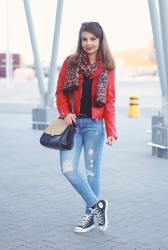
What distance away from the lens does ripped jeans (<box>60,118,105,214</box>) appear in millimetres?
4858

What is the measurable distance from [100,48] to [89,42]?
0.15 meters

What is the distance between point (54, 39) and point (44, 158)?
521cm

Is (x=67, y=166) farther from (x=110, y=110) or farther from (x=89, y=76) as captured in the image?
(x=89, y=76)

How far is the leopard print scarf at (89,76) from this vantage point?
4.73 metres

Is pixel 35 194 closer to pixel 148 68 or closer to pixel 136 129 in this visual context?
pixel 136 129

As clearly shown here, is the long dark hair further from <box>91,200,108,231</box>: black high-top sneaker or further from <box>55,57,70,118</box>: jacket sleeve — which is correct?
<box>91,200,108,231</box>: black high-top sneaker

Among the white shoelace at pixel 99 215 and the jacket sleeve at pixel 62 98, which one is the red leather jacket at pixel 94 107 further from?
the white shoelace at pixel 99 215

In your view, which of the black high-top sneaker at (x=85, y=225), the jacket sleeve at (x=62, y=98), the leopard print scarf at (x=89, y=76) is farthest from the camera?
the black high-top sneaker at (x=85, y=225)

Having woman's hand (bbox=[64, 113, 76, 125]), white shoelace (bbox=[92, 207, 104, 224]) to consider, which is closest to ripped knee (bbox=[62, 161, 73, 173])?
woman's hand (bbox=[64, 113, 76, 125])

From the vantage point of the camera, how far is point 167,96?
9664 millimetres

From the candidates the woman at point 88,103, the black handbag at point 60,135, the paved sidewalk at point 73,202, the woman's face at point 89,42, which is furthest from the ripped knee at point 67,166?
the woman's face at point 89,42

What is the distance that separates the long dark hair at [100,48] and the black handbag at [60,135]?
0.38 metres

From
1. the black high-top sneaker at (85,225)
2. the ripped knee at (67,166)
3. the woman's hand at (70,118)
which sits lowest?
the black high-top sneaker at (85,225)

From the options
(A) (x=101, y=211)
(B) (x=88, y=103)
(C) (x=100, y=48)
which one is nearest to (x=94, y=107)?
(B) (x=88, y=103)
